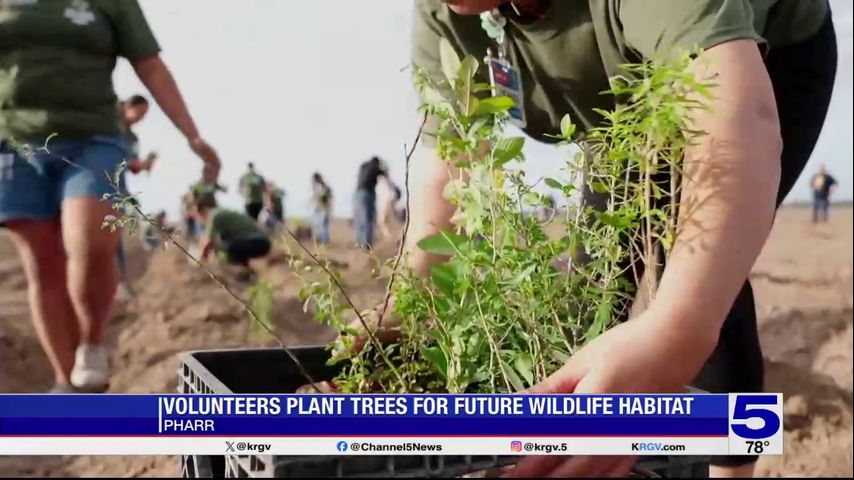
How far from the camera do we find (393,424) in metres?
0.64

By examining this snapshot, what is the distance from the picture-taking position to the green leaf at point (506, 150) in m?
0.63

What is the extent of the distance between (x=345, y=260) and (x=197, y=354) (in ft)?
1.57

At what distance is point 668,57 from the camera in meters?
0.59

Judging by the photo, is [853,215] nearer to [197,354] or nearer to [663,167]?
[663,167]

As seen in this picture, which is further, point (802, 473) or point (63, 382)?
point (802, 473)

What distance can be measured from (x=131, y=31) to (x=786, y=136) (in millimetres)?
744

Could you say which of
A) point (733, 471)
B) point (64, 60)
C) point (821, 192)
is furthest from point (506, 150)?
point (821, 192)

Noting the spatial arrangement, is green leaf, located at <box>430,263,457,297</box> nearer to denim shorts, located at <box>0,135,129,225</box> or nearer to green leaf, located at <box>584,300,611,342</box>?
green leaf, located at <box>584,300,611,342</box>

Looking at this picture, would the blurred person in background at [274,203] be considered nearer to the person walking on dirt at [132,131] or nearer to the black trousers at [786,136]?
the person walking on dirt at [132,131]

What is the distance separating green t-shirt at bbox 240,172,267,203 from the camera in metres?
1.10

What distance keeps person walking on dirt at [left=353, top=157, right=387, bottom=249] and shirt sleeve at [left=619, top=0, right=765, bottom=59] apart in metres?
0.53

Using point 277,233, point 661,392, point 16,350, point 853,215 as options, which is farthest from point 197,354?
point 853,215

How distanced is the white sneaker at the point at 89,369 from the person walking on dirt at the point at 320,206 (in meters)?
0.35

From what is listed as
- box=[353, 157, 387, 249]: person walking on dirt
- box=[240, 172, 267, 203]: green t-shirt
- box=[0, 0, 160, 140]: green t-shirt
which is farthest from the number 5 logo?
box=[0, 0, 160, 140]: green t-shirt
